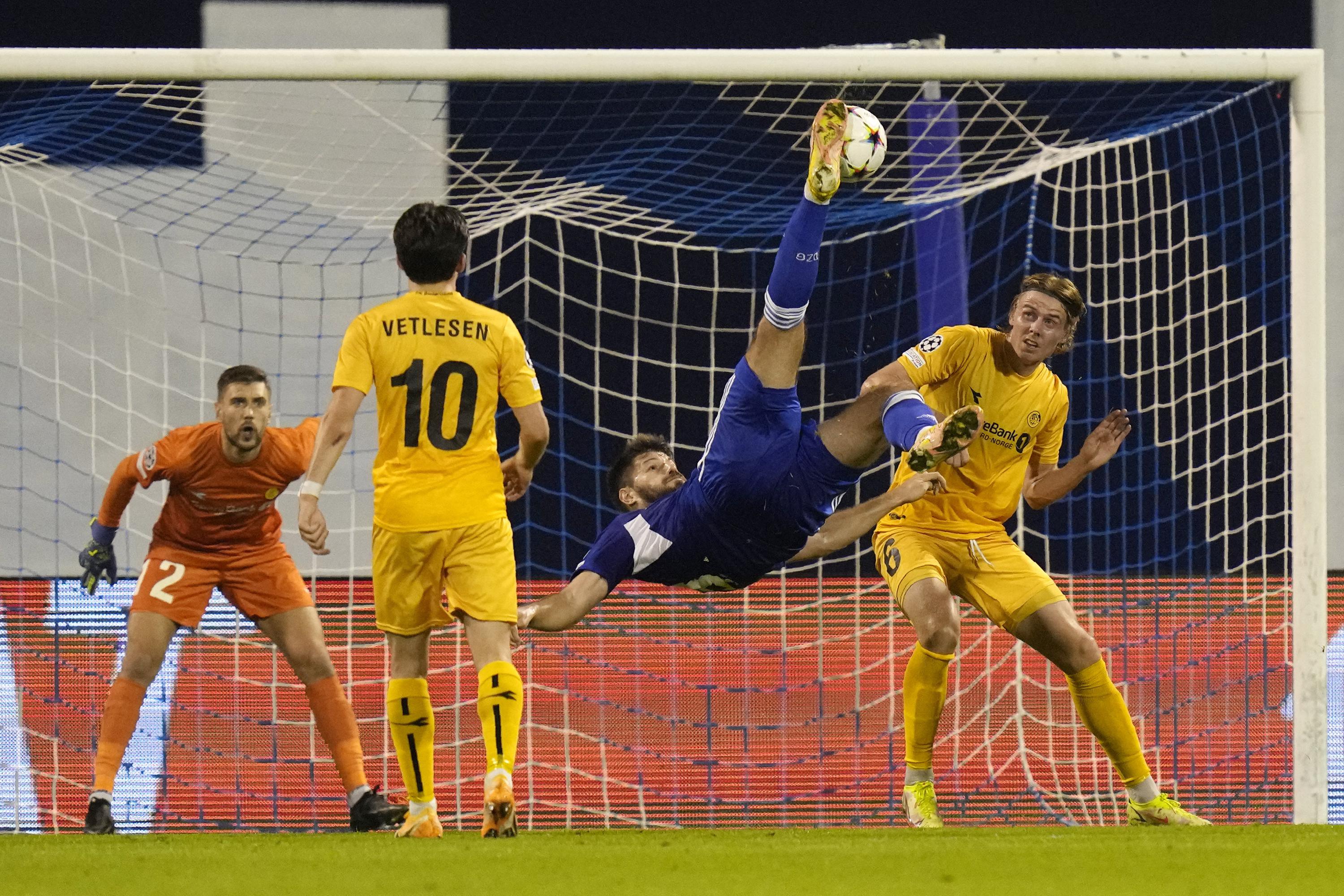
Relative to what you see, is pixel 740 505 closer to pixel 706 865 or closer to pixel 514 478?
pixel 514 478

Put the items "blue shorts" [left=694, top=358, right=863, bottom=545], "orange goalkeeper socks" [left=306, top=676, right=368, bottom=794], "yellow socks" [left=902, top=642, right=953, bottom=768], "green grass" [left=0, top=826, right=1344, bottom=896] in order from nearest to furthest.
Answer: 1. "green grass" [left=0, top=826, right=1344, bottom=896]
2. "blue shorts" [left=694, top=358, right=863, bottom=545]
3. "yellow socks" [left=902, top=642, right=953, bottom=768]
4. "orange goalkeeper socks" [left=306, top=676, right=368, bottom=794]

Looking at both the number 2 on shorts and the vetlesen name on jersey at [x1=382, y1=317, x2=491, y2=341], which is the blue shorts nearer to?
the vetlesen name on jersey at [x1=382, y1=317, x2=491, y2=341]

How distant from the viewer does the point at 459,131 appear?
7.44 meters

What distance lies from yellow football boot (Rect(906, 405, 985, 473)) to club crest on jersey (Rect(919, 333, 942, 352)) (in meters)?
0.75

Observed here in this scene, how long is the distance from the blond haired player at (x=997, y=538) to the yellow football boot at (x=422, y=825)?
146 cm

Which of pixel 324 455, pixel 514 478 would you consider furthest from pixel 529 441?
pixel 324 455

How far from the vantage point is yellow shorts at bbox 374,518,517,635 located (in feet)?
12.6

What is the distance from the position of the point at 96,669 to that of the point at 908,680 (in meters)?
3.16

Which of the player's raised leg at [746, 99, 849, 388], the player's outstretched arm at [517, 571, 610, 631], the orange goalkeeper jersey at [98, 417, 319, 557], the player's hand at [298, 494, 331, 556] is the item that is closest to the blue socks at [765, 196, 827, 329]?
the player's raised leg at [746, 99, 849, 388]

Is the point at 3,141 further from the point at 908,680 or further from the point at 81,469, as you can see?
the point at 908,680

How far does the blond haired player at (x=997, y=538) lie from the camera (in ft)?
14.6

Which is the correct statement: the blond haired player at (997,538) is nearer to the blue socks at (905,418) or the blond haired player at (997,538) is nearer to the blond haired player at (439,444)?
the blue socks at (905,418)

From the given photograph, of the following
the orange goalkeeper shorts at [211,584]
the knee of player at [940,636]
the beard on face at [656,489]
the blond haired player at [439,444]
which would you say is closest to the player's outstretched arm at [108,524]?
the orange goalkeeper shorts at [211,584]

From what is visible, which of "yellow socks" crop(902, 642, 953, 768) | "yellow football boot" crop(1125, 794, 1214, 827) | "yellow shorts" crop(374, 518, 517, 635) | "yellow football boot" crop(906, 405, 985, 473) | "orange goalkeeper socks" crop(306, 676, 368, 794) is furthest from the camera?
"orange goalkeeper socks" crop(306, 676, 368, 794)
